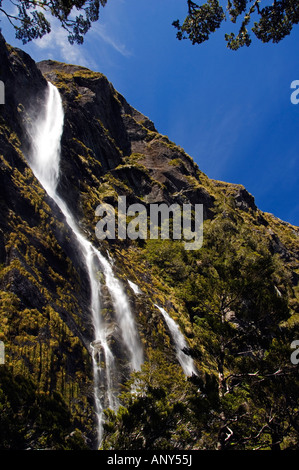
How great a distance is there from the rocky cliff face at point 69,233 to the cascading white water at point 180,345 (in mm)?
1214

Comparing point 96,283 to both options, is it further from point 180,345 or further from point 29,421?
point 29,421

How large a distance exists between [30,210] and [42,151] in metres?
15.2

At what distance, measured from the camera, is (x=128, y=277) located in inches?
966

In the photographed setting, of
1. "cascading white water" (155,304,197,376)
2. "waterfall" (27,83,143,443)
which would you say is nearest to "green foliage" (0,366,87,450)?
"waterfall" (27,83,143,443)

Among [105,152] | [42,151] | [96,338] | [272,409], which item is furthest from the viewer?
[105,152]

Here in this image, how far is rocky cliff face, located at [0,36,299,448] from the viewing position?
11.1 metres

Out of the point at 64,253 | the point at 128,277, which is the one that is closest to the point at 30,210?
the point at 64,253

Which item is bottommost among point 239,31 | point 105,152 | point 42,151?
point 239,31

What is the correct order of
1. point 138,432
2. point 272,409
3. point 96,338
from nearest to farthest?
point 138,432
point 272,409
point 96,338

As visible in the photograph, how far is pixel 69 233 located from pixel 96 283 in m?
4.11

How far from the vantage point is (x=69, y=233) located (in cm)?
2095

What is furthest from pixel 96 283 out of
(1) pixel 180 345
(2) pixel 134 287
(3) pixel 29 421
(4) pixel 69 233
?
(3) pixel 29 421

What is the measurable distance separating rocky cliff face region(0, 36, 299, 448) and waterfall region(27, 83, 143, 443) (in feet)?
1.94

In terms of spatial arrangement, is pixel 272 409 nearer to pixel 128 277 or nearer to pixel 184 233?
pixel 128 277
